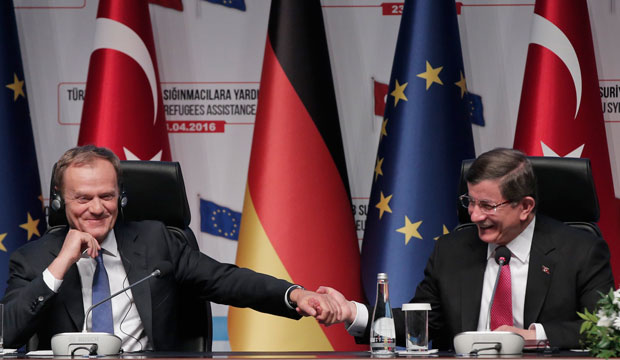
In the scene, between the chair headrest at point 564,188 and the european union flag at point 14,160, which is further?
the european union flag at point 14,160

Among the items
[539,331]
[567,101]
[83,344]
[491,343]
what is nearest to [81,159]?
[83,344]

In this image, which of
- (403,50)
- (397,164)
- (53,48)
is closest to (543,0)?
(403,50)

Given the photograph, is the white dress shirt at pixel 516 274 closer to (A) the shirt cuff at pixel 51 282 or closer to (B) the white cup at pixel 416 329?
(B) the white cup at pixel 416 329

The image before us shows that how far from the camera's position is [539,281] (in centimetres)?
301

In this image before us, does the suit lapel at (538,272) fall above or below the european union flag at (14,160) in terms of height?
below

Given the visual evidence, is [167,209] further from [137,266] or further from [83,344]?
[83,344]

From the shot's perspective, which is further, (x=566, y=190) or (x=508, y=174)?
(x=566, y=190)

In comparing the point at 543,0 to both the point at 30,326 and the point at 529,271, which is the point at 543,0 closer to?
the point at 529,271

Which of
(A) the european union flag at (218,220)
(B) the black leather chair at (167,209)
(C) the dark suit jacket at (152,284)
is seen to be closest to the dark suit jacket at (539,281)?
(C) the dark suit jacket at (152,284)

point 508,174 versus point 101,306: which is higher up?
point 508,174

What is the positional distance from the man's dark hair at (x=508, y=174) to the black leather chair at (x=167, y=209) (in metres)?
1.07

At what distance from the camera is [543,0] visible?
4.15 metres

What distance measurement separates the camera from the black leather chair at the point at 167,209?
3.14 meters

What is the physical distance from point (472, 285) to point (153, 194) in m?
1.21
